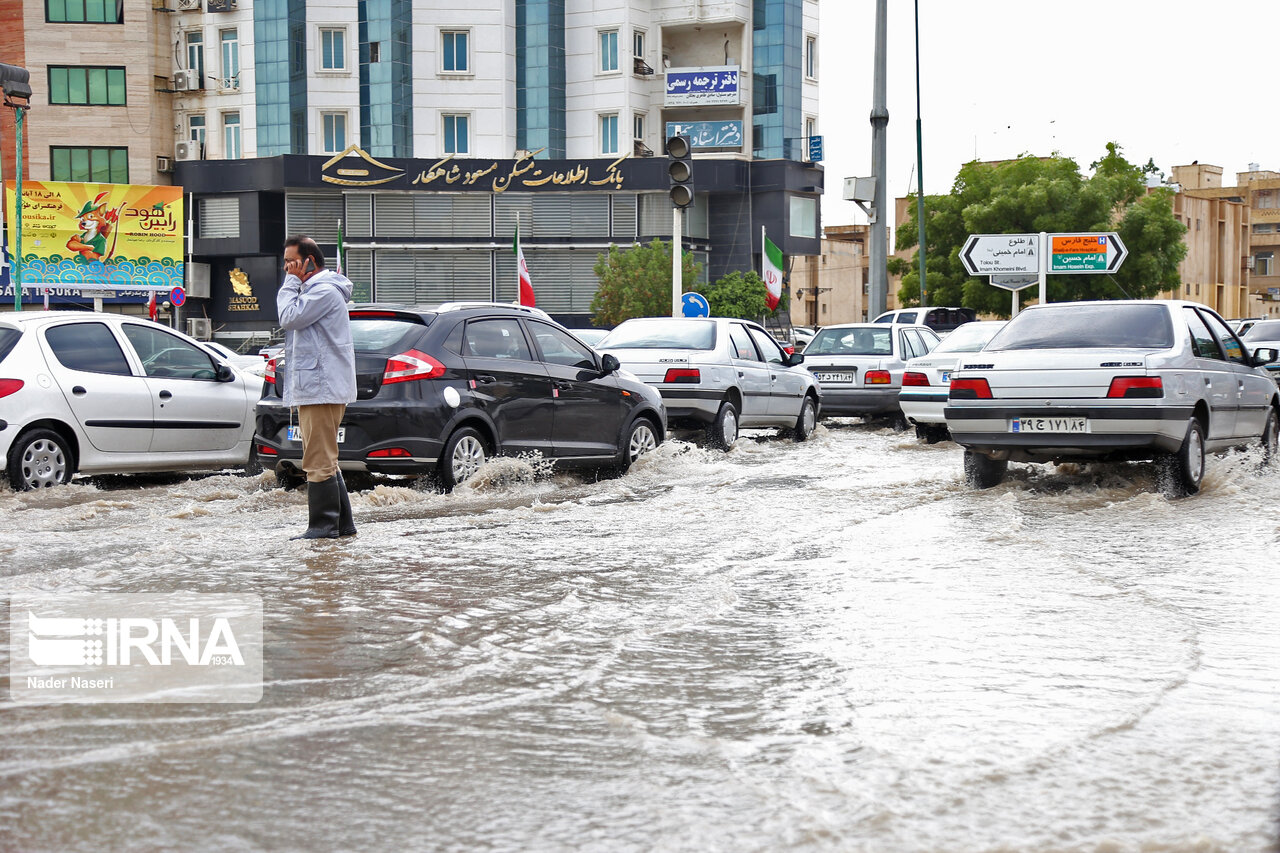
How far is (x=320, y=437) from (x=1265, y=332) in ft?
78.7

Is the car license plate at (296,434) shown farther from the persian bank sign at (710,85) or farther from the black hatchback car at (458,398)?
the persian bank sign at (710,85)

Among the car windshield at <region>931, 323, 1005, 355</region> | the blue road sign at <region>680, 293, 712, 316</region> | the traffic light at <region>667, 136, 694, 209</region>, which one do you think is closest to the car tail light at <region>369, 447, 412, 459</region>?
the car windshield at <region>931, 323, 1005, 355</region>

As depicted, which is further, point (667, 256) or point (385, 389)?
point (667, 256)

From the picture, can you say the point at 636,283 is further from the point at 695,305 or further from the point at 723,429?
the point at 723,429

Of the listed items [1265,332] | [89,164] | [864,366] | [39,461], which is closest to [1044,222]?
[1265,332]

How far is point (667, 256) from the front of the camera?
163 feet

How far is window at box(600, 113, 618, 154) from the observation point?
54.5 meters

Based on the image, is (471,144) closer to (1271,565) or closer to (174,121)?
(174,121)

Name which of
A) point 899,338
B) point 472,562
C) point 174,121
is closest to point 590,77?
point 174,121

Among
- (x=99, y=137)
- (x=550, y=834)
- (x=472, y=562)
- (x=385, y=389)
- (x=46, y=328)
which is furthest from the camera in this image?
(x=99, y=137)

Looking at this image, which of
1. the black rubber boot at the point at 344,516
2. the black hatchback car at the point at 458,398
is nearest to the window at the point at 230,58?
the black hatchback car at the point at 458,398

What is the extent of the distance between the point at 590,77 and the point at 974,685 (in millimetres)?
51587

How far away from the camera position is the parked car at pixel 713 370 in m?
15.9

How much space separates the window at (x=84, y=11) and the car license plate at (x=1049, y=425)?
1950 inches
